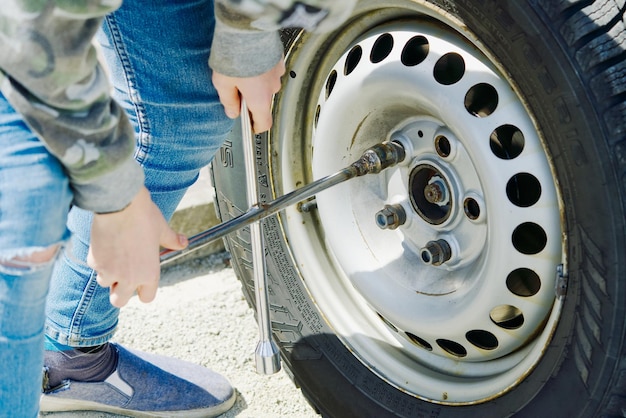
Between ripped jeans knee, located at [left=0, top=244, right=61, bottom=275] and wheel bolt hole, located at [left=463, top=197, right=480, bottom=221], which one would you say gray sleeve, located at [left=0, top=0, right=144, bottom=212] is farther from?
wheel bolt hole, located at [left=463, top=197, right=480, bottom=221]

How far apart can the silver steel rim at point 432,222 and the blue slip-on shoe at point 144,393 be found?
38cm

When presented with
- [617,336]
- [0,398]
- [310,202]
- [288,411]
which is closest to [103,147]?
[0,398]

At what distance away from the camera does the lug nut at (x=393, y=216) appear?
5.42ft

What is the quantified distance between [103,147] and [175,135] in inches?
19.1

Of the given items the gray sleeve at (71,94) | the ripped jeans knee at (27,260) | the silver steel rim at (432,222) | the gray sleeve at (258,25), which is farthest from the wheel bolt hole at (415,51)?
the ripped jeans knee at (27,260)

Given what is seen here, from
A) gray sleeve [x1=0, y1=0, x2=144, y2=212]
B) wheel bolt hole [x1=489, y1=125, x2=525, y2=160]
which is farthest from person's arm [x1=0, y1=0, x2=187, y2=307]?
wheel bolt hole [x1=489, y1=125, x2=525, y2=160]

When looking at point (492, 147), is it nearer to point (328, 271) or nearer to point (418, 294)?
point (418, 294)

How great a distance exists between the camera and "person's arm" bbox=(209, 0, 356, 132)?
1.03 metres

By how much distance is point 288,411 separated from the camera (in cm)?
198

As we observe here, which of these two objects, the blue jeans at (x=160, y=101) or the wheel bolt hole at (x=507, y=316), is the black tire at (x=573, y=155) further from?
the blue jeans at (x=160, y=101)

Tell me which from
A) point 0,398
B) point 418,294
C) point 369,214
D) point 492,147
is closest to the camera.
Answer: point 0,398

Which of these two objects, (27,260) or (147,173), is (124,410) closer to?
(147,173)

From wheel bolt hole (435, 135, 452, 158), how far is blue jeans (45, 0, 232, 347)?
39 cm

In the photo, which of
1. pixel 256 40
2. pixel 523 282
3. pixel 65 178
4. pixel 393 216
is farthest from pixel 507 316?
pixel 65 178
